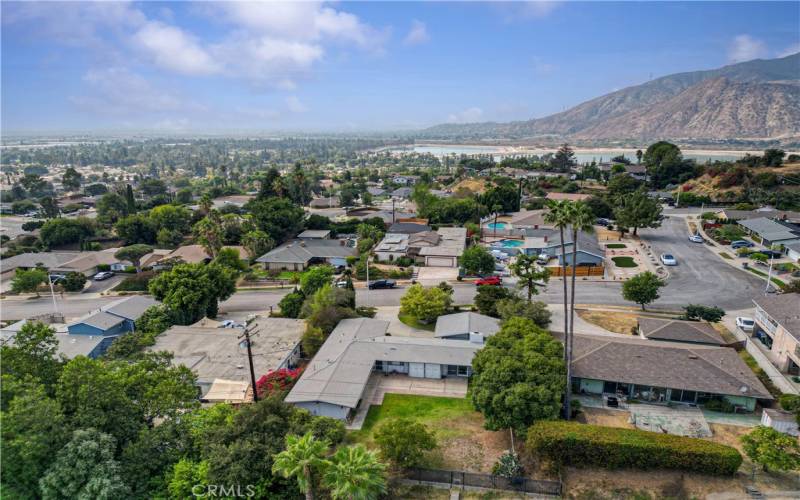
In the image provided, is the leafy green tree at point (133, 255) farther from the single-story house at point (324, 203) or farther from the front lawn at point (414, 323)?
the single-story house at point (324, 203)

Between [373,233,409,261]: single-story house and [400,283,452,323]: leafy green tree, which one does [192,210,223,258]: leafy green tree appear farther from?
[400,283,452,323]: leafy green tree

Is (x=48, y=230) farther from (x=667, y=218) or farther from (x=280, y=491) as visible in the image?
(x=667, y=218)

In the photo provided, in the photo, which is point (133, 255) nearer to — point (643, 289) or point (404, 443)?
point (404, 443)

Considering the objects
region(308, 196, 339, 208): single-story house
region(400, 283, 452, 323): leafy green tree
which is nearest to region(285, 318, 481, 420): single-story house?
region(400, 283, 452, 323): leafy green tree

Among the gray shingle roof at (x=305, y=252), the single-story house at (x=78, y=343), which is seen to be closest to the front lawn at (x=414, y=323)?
the gray shingle roof at (x=305, y=252)

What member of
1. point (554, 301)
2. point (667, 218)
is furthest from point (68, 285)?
point (667, 218)
